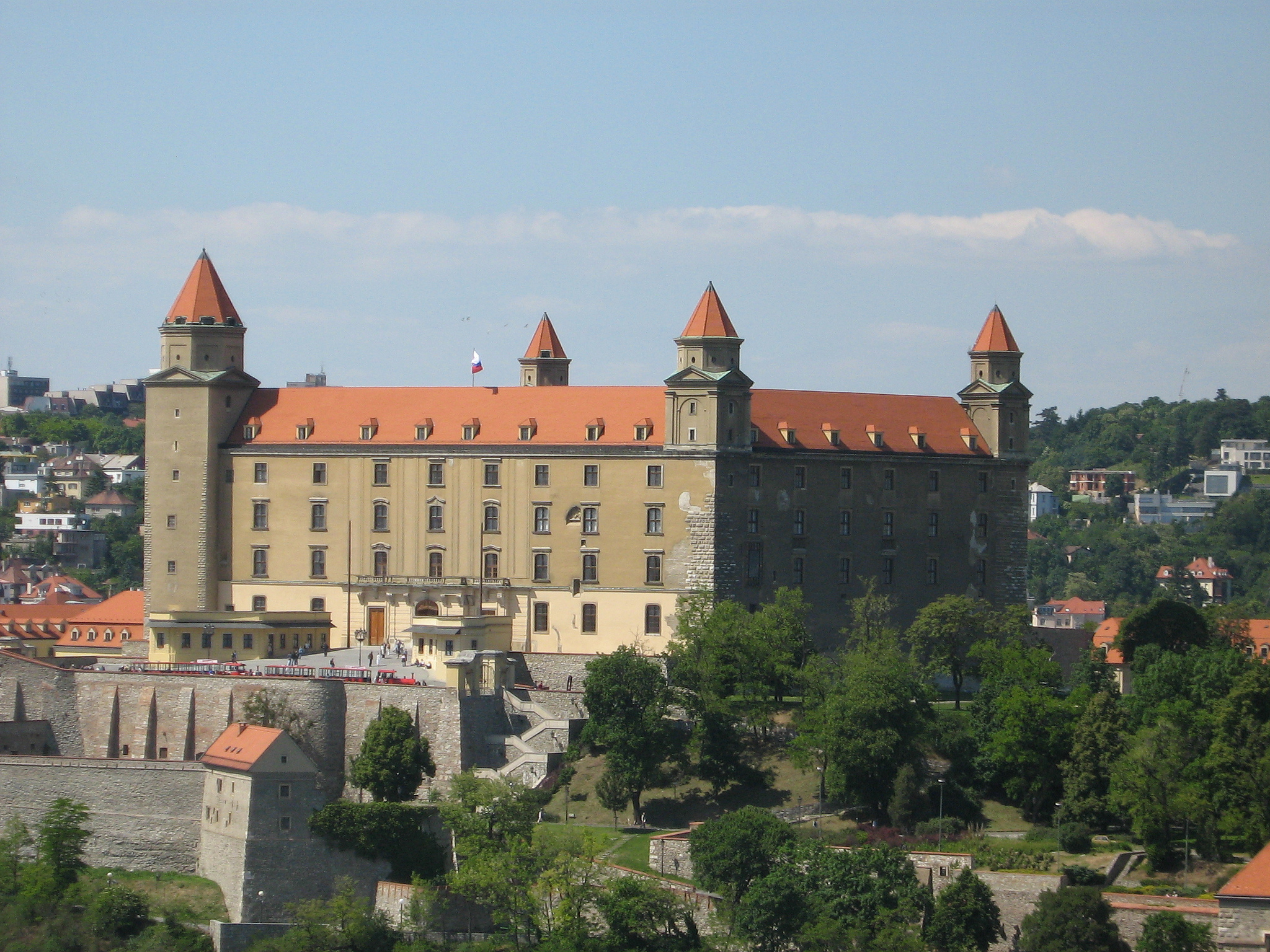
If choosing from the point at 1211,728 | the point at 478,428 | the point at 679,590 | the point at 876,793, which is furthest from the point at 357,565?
the point at 1211,728

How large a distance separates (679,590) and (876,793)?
673 inches

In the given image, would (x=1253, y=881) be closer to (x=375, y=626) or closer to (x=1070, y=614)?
(x=375, y=626)

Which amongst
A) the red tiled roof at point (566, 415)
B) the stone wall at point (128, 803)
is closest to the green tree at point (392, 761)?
the stone wall at point (128, 803)

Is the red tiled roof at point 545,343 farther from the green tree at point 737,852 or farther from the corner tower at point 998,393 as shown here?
the green tree at point 737,852

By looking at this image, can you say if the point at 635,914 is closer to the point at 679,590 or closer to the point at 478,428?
the point at 679,590

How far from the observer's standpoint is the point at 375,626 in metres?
107

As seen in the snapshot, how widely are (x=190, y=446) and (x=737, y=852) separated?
4003cm

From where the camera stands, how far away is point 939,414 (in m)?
111

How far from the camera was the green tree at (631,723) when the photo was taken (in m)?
90.3

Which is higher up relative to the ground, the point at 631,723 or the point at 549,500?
the point at 549,500

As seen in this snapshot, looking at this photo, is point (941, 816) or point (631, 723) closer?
point (941, 816)

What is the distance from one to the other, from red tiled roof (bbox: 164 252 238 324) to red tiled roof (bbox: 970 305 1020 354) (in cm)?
3539

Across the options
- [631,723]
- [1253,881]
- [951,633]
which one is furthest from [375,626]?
[1253,881]

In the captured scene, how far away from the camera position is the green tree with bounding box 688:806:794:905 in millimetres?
80938
